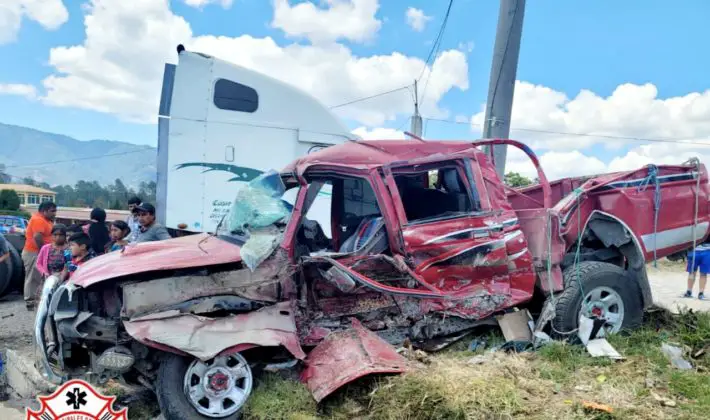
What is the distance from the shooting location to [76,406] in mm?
3039

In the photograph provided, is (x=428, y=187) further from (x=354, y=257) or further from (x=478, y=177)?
(x=354, y=257)

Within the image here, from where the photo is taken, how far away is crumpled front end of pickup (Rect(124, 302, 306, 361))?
3453 millimetres

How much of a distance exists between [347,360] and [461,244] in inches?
53.6

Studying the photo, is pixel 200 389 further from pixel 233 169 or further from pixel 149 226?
pixel 233 169

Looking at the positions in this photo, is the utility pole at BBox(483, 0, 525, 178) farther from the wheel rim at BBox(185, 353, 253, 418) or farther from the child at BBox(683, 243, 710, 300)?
the wheel rim at BBox(185, 353, 253, 418)

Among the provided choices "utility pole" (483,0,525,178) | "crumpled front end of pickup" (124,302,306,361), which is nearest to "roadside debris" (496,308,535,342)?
"crumpled front end of pickup" (124,302,306,361)

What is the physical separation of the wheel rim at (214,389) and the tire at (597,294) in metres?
2.76

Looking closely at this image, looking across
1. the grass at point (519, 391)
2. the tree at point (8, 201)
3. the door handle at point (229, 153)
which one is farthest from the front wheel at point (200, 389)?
the tree at point (8, 201)

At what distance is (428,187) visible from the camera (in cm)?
506

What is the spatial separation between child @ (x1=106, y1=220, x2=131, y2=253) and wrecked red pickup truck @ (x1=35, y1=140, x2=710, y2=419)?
1.95 metres

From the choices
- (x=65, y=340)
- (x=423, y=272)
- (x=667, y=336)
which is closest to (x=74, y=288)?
(x=65, y=340)

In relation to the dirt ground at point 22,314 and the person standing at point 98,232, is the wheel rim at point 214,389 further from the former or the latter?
the person standing at point 98,232

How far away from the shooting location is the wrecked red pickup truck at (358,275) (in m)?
3.61

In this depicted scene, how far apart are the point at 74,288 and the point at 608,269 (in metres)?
4.46
